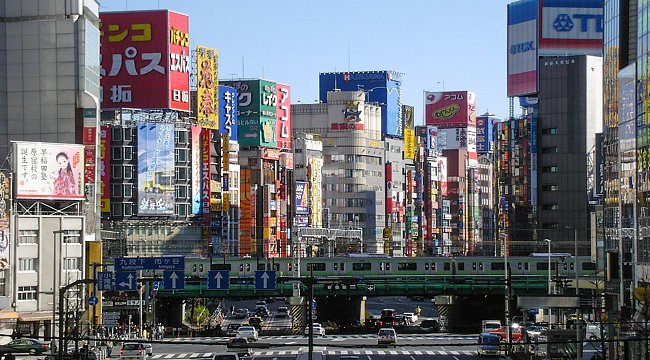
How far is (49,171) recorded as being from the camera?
10200cm

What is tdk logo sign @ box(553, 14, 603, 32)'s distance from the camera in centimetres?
17988

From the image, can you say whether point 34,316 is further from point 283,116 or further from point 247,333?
point 283,116

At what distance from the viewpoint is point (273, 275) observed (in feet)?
215

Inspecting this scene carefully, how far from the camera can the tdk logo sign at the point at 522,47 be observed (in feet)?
611

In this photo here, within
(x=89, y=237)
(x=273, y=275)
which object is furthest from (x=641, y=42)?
(x=89, y=237)

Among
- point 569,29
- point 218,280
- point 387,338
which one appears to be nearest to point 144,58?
point 569,29

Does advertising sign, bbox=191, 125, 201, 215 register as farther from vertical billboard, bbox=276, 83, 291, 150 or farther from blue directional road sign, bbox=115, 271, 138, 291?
blue directional road sign, bbox=115, 271, 138, 291

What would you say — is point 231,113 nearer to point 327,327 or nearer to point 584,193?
point 584,193

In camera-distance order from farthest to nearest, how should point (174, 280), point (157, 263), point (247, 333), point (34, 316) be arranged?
point (34, 316) → point (247, 333) → point (157, 263) → point (174, 280)

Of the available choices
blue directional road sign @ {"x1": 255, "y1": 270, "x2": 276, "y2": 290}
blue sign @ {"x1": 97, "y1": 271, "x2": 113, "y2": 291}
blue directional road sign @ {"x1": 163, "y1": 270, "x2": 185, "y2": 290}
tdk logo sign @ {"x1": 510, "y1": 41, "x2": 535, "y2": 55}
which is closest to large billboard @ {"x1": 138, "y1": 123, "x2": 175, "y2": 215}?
tdk logo sign @ {"x1": 510, "y1": 41, "x2": 535, "y2": 55}

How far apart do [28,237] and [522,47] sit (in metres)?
97.9

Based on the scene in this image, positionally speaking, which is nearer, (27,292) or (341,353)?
(341,353)

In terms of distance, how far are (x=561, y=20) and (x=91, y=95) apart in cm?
8283

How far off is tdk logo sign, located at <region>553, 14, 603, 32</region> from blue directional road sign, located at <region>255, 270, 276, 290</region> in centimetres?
11919
